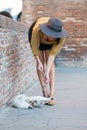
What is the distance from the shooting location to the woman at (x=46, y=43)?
4.88m

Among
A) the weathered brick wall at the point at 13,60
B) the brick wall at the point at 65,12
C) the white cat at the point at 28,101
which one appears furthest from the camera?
the brick wall at the point at 65,12

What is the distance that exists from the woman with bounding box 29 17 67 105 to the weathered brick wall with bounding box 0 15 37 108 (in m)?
0.33

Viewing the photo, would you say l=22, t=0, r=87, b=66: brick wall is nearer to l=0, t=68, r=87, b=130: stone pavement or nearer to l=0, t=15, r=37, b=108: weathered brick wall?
l=0, t=15, r=37, b=108: weathered brick wall

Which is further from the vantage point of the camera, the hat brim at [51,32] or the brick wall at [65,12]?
the brick wall at [65,12]

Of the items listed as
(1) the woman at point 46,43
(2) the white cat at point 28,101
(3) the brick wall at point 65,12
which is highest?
(1) the woman at point 46,43

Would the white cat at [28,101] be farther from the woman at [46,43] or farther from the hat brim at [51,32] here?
the hat brim at [51,32]

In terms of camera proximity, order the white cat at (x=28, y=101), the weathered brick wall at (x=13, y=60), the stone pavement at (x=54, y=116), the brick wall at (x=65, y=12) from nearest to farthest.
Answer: the stone pavement at (x=54, y=116)
the weathered brick wall at (x=13, y=60)
the white cat at (x=28, y=101)
the brick wall at (x=65, y=12)

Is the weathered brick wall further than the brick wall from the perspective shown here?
No

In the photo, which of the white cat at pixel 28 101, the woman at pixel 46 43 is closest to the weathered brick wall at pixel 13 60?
the white cat at pixel 28 101

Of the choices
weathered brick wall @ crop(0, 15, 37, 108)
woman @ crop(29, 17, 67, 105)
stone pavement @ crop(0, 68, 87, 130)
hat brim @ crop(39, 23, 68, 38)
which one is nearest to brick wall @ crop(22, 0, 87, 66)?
weathered brick wall @ crop(0, 15, 37, 108)

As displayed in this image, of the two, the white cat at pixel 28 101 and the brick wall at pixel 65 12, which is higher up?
the white cat at pixel 28 101

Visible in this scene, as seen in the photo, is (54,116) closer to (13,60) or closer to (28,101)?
(28,101)

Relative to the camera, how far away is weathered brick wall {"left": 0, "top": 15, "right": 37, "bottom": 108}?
15.7ft

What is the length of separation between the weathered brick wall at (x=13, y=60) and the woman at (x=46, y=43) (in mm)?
330
